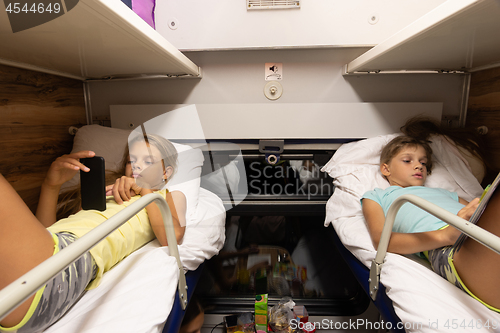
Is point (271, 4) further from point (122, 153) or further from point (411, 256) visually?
point (411, 256)

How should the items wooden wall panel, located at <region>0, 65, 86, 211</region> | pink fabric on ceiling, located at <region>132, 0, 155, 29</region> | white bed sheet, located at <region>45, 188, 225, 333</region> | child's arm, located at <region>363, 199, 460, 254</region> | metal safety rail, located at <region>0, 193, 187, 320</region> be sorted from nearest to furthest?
metal safety rail, located at <region>0, 193, 187, 320</region>
white bed sheet, located at <region>45, 188, 225, 333</region>
child's arm, located at <region>363, 199, 460, 254</region>
wooden wall panel, located at <region>0, 65, 86, 211</region>
pink fabric on ceiling, located at <region>132, 0, 155, 29</region>

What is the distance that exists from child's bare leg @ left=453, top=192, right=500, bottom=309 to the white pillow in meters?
0.92

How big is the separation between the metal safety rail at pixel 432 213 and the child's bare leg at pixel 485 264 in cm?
17

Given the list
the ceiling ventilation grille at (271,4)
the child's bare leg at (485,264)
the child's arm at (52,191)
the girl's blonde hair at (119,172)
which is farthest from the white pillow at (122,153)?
the child's bare leg at (485,264)

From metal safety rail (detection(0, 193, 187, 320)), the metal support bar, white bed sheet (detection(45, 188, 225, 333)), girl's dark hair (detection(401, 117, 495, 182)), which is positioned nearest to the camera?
metal safety rail (detection(0, 193, 187, 320))

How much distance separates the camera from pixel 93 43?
2.68 ft

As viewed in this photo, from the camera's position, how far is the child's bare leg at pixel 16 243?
480 millimetres

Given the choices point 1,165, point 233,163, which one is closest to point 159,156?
point 233,163

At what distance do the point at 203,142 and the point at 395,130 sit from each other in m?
1.07

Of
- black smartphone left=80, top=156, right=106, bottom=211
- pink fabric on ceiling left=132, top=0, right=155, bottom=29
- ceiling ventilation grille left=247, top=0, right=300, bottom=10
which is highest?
ceiling ventilation grille left=247, top=0, right=300, bottom=10

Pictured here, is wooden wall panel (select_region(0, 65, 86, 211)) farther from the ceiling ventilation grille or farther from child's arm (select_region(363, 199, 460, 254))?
child's arm (select_region(363, 199, 460, 254))

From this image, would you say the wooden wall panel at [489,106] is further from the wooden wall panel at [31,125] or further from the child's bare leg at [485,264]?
the wooden wall panel at [31,125]

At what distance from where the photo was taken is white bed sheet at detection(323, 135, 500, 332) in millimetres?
573

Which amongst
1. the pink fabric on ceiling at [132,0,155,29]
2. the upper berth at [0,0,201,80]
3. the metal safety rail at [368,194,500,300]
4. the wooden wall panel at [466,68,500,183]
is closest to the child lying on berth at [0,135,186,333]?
the upper berth at [0,0,201,80]
